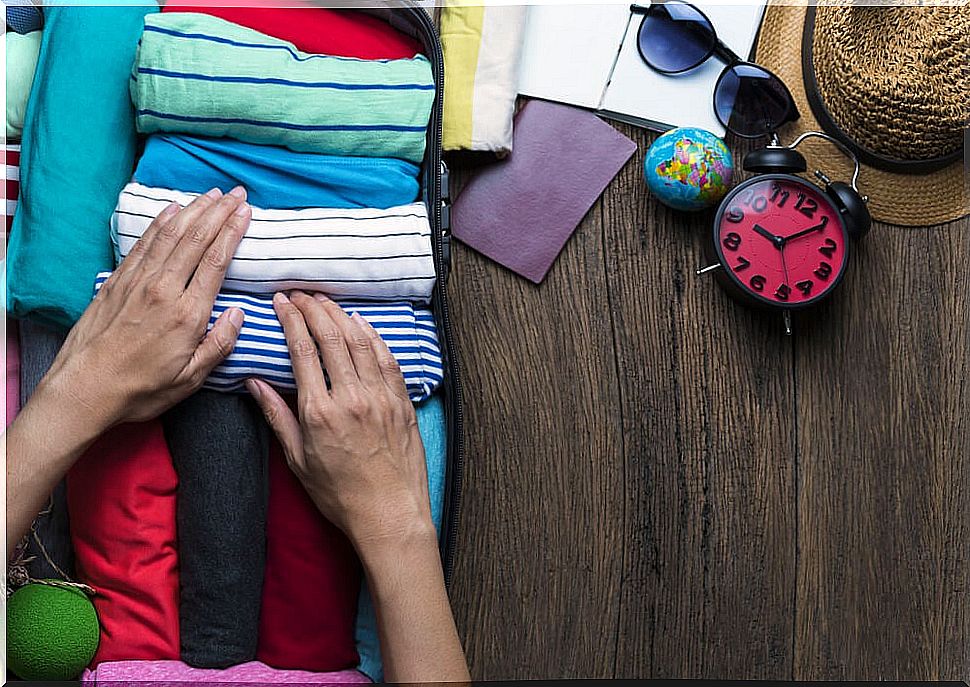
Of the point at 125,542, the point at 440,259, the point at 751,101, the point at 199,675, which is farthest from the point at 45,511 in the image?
the point at 751,101

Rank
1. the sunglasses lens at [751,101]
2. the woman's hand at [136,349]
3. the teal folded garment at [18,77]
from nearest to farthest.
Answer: the woman's hand at [136,349]
the teal folded garment at [18,77]
the sunglasses lens at [751,101]

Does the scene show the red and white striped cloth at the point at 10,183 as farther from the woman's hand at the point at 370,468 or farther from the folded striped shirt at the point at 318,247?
the woman's hand at the point at 370,468

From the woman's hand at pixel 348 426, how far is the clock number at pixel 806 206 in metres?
0.45

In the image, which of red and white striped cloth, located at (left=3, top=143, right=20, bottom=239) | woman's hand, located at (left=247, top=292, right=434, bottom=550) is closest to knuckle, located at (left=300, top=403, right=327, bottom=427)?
woman's hand, located at (left=247, top=292, right=434, bottom=550)

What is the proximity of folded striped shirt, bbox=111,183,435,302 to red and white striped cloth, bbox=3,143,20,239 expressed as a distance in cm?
11

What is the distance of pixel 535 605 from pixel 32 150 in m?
0.66

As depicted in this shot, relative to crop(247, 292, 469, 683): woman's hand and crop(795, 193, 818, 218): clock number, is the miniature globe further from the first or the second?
crop(247, 292, 469, 683): woman's hand

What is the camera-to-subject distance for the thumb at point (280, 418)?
2.29ft

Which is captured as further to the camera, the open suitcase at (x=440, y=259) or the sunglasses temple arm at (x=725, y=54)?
the sunglasses temple arm at (x=725, y=54)

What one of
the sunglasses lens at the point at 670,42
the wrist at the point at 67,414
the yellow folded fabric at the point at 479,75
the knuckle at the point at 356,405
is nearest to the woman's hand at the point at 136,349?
the wrist at the point at 67,414

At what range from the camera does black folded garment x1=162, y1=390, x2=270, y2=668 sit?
68 centimetres

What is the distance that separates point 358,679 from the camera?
713mm

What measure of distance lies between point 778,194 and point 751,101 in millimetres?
110

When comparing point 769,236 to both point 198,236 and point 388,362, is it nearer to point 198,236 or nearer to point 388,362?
point 388,362
